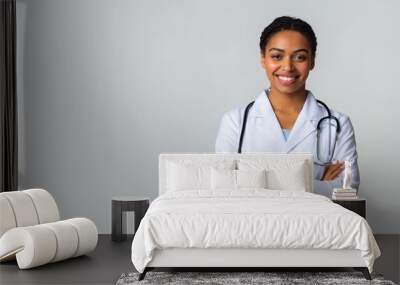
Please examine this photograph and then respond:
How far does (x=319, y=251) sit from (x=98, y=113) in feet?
11.1

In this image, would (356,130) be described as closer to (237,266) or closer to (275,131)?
(275,131)

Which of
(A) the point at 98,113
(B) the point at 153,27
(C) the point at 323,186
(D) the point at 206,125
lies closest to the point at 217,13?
(B) the point at 153,27

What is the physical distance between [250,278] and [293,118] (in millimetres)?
2680

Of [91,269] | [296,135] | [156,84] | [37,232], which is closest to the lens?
[37,232]

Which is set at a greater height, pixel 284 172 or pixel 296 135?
pixel 296 135

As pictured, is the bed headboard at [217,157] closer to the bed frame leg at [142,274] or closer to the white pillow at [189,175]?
the white pillow at [189,175]

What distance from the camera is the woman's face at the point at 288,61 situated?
24.0ft

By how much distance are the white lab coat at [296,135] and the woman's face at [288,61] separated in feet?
0.63

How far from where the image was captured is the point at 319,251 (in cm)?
500

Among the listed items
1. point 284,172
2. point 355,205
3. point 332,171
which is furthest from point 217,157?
point 355,205

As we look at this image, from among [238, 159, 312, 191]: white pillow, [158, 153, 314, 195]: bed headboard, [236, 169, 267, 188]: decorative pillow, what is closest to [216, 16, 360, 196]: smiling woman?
[158, 153, 314, 195]: bed headboard

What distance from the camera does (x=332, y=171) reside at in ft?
24.0

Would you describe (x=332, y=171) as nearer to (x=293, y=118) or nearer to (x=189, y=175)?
(x=293, y=118)

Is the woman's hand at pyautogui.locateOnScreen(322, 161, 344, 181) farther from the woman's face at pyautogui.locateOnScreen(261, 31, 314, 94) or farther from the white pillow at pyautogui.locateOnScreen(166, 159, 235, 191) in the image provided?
the white pillow at pyautogui.locateOnScreen(166, 159, 235, 191)
